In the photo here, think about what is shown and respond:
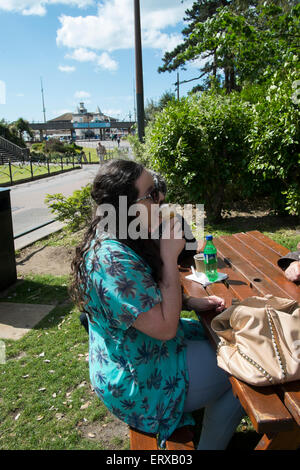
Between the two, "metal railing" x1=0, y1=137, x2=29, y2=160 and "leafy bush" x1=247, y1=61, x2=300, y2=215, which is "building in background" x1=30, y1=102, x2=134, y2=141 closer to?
"metal railing" x1=0, y1=137, x2=29, y2=160

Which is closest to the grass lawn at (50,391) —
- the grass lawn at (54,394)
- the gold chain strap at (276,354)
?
the grass lawn at (54,394)

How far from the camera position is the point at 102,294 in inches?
58.7

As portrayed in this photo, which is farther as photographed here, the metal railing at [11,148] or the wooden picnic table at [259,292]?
the metal railing at [11,148]

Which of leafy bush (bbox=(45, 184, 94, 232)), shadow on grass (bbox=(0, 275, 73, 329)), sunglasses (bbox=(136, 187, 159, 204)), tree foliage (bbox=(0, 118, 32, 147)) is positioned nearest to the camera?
sunglasses (bbox=(136, 187, 159, 204))

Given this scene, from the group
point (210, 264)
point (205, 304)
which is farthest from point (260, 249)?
point (205, 304)

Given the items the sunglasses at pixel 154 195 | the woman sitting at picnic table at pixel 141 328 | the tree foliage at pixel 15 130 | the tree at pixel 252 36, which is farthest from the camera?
the tree foliage at pixel 15 130

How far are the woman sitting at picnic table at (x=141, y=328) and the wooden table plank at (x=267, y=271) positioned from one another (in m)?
0.71

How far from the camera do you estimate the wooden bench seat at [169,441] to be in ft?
5.21

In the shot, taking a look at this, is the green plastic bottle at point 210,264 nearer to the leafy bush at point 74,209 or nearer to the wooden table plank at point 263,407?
the wooden table plank at point 263,407

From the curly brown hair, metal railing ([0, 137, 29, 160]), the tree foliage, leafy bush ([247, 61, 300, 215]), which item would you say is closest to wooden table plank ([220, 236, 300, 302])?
the curly brown hair

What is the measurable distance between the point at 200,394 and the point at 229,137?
5.37 metres

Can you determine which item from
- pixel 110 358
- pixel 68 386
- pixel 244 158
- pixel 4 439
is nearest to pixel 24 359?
pixel 68 386

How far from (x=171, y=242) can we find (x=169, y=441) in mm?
904

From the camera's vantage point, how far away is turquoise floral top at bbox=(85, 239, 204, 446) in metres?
1.48
